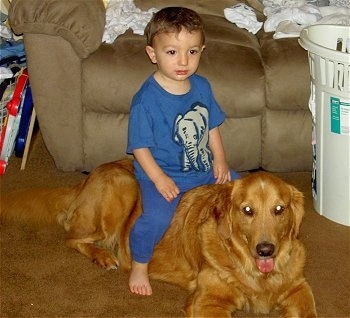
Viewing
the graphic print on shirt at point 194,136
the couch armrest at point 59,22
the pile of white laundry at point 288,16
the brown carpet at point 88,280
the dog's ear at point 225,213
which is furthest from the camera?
the pile of white laundry at point 288,16

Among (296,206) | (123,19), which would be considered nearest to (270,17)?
(123,19)

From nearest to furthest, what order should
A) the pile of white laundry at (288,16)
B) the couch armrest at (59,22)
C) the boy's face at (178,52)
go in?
the boy's face at (178,52) → the couch armrest at (59,22) → the pile of white laundry at (288,16)

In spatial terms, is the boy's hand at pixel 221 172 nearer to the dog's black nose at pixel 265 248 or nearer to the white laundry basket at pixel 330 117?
the white laundry basket at pixel 330 117

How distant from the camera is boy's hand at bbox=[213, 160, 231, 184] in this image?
112 inches

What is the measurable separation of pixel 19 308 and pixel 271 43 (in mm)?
1704

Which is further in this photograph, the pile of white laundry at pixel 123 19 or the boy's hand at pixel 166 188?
the pile of white laundry at pixel 123 19

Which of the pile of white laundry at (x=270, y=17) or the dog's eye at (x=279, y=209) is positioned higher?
the pile of white laundry at (x=270, y=17)

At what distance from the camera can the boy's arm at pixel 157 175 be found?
265 cm

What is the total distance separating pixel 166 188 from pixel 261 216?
1.51 feet

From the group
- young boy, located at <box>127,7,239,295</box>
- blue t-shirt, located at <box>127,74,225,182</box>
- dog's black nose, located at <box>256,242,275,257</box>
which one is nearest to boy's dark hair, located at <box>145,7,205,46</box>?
young boy, located at <box>127,7,239,295</box>

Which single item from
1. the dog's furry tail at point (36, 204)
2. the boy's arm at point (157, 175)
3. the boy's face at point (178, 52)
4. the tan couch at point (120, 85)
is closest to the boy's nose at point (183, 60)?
the boy's face at point (178, 52)

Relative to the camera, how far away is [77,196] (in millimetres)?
2859

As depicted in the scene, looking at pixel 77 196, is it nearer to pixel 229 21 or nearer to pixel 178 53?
pixel 178 53

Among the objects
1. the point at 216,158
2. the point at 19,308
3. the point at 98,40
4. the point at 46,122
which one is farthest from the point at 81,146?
the point at 19,308
